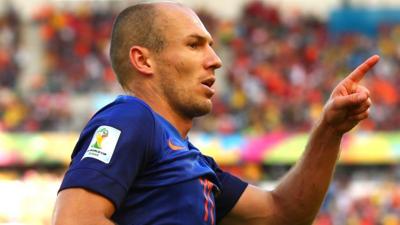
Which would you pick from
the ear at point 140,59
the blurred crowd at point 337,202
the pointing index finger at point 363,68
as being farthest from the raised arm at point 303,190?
the blurred crowd at point 337,202

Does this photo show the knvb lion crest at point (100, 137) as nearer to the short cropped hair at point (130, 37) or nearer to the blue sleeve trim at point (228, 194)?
the short cropped hair at point (130, 37)

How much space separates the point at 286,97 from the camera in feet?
61.6

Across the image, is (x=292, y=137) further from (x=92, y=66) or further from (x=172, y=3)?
(x=172, y=3)

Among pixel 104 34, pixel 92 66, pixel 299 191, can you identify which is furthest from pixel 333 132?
pixel 104 34

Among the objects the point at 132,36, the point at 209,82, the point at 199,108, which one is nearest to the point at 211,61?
the point at 209,82

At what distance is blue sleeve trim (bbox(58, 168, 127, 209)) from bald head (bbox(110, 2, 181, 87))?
58 centimetres

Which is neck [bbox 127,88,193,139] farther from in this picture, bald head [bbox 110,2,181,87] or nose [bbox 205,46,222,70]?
nose [bbox 205,46,222,70]

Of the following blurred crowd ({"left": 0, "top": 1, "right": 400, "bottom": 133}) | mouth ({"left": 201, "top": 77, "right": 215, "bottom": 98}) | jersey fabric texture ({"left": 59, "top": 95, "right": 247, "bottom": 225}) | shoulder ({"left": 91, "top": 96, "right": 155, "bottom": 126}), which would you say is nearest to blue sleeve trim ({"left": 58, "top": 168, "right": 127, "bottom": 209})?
jersey fabric texture ({"left": 59, "top": 95, "right": 247, "bottom": 225})

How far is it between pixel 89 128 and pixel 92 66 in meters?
16.9

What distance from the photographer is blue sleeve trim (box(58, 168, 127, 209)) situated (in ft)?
9.75

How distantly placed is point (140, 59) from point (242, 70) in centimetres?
1669

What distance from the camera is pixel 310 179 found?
3799 mm

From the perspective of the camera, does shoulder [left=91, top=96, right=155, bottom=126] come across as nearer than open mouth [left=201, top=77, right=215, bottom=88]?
Yes

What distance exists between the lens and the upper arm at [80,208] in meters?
2.94
